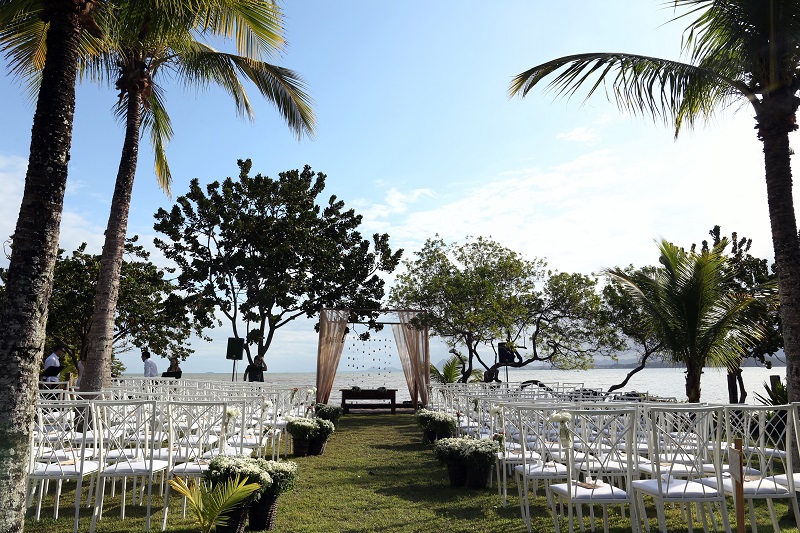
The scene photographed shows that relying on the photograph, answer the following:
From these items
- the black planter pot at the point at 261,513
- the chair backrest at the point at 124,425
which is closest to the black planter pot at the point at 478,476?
the black planter pot at the point at 261,513

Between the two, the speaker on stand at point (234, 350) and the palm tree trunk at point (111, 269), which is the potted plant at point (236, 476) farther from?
→ the speaker on stand at point (234, 350)

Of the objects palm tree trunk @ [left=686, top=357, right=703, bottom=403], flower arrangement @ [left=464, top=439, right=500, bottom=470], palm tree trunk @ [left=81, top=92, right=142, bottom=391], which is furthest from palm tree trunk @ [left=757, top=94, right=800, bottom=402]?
palm tree trunk @ [left=81, top=92, right=142, bottom=391]

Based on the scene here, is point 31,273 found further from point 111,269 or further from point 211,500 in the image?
point 111,269

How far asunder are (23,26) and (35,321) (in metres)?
3.97

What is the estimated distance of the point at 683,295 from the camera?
977 cm

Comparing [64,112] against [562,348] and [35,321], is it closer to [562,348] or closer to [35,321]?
[35,321]

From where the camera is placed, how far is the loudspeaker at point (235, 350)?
51.3ft

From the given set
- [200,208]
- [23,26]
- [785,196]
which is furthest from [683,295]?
[200,208]

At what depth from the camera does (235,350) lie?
52.0 feet

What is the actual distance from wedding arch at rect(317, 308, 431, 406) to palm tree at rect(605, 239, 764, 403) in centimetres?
739

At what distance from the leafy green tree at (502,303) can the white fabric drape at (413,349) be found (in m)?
0.67

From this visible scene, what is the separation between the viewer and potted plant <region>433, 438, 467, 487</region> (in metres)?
6.66

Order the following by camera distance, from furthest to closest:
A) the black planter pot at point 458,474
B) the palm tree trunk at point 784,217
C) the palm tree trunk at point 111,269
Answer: the palm tree trunk at point 111,269, the black planter pot at point 458,474, the palm tree trunk at point 784,217

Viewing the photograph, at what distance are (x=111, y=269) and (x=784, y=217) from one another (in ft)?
27.5
